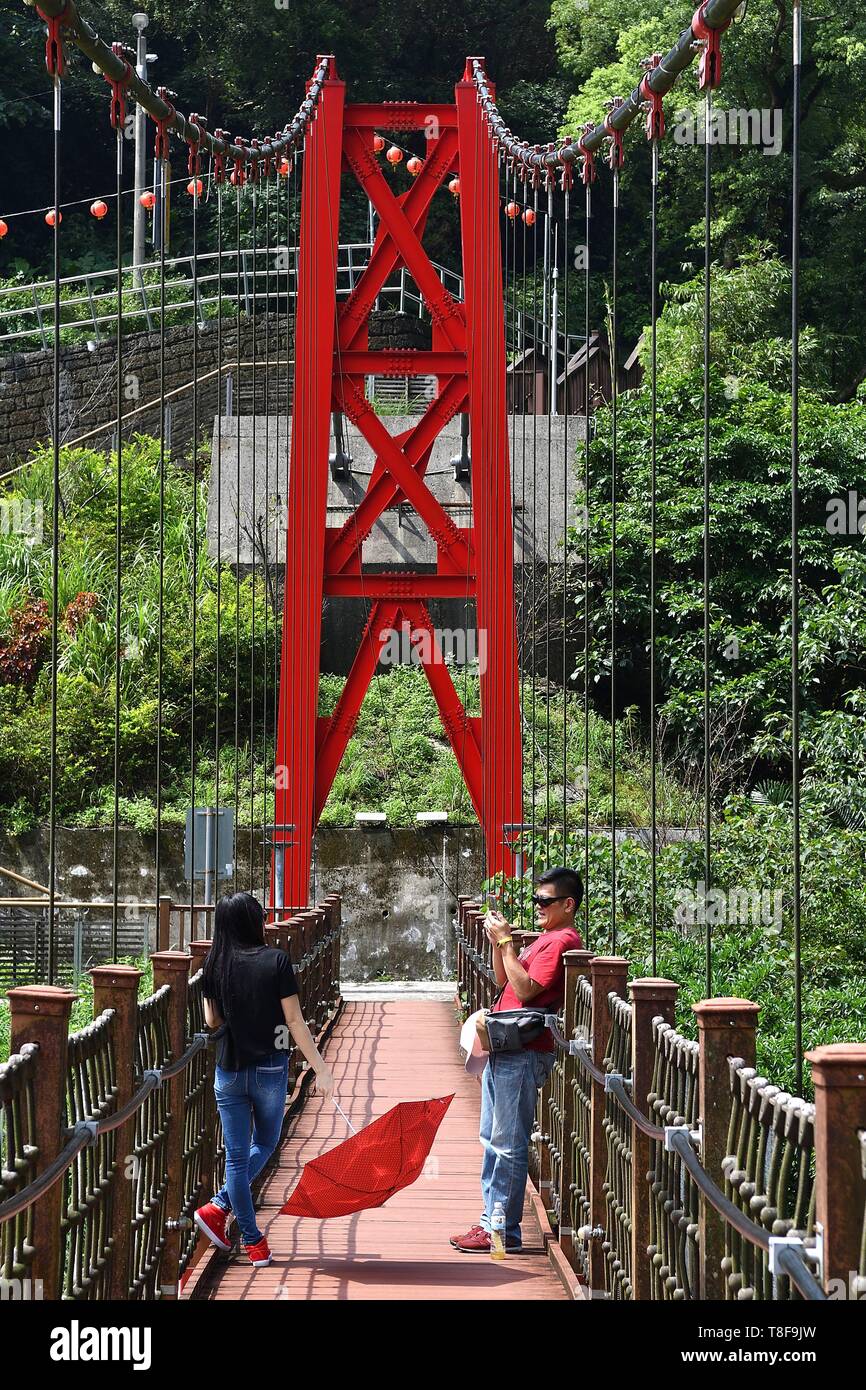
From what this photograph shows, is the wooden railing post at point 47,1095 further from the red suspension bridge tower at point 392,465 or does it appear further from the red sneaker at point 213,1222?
the red suspension bridge tower at point 392,465

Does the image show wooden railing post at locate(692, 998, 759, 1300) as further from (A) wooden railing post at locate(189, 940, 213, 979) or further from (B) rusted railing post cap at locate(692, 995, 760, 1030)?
(A) wooden railing post at locate(189, 940, 213, 979)

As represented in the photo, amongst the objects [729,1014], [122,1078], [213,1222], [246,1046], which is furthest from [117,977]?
[729,1014]

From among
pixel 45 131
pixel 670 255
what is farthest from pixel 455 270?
pixel 45 131

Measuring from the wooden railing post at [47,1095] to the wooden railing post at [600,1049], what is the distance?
160 centimetres

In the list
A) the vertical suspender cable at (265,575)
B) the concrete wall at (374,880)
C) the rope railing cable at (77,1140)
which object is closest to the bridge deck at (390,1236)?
the rope railing cable at (77,1140)

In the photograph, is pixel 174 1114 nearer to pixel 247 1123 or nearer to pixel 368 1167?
pixel 247 1123

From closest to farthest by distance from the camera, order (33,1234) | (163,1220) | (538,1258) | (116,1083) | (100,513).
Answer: (33,1234) < (116,1083) < (163,1220) < (538,1258) < (100,513)

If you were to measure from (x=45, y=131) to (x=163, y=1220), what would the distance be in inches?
1003

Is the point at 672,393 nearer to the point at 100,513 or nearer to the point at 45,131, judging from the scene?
the point at 100,513

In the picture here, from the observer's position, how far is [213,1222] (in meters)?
4.40

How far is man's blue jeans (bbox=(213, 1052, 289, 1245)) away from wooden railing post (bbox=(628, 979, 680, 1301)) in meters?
1.23

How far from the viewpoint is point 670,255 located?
2542cm

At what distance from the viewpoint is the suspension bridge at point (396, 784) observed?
2.87 meters

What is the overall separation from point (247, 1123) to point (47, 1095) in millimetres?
1617
